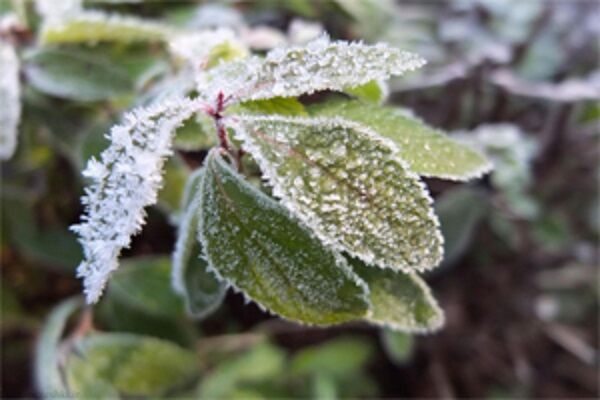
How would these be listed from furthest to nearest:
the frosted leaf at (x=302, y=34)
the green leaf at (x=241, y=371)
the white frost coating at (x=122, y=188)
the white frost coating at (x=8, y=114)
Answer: the green leaf at (x=241, y=371)
the frosted leaf at (x=302, y=34)
the white frost coating at (x=8, y=114)
the white frost coating at (x=122, y=188)

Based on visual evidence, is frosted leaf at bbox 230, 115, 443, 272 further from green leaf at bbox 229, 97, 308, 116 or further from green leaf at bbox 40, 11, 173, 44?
green leaf at bbox 40, 11, 173, 44

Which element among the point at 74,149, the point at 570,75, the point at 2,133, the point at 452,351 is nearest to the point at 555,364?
the point at 452,351

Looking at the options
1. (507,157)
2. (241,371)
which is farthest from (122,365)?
(507,157)

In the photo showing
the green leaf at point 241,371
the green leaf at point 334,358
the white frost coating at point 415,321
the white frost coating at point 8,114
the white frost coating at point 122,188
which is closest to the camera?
the white frost coating at point 122,188

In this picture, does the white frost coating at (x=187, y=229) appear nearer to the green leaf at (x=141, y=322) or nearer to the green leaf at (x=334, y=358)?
the green leaf at (x=141, y=322)

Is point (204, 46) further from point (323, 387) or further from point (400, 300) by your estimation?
point (323, 387)

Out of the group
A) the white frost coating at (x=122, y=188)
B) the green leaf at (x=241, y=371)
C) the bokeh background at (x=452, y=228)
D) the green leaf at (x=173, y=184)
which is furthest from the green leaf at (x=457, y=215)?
the white frost coating at (x=122, y=188)

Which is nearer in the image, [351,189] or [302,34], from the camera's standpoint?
[351,189]
